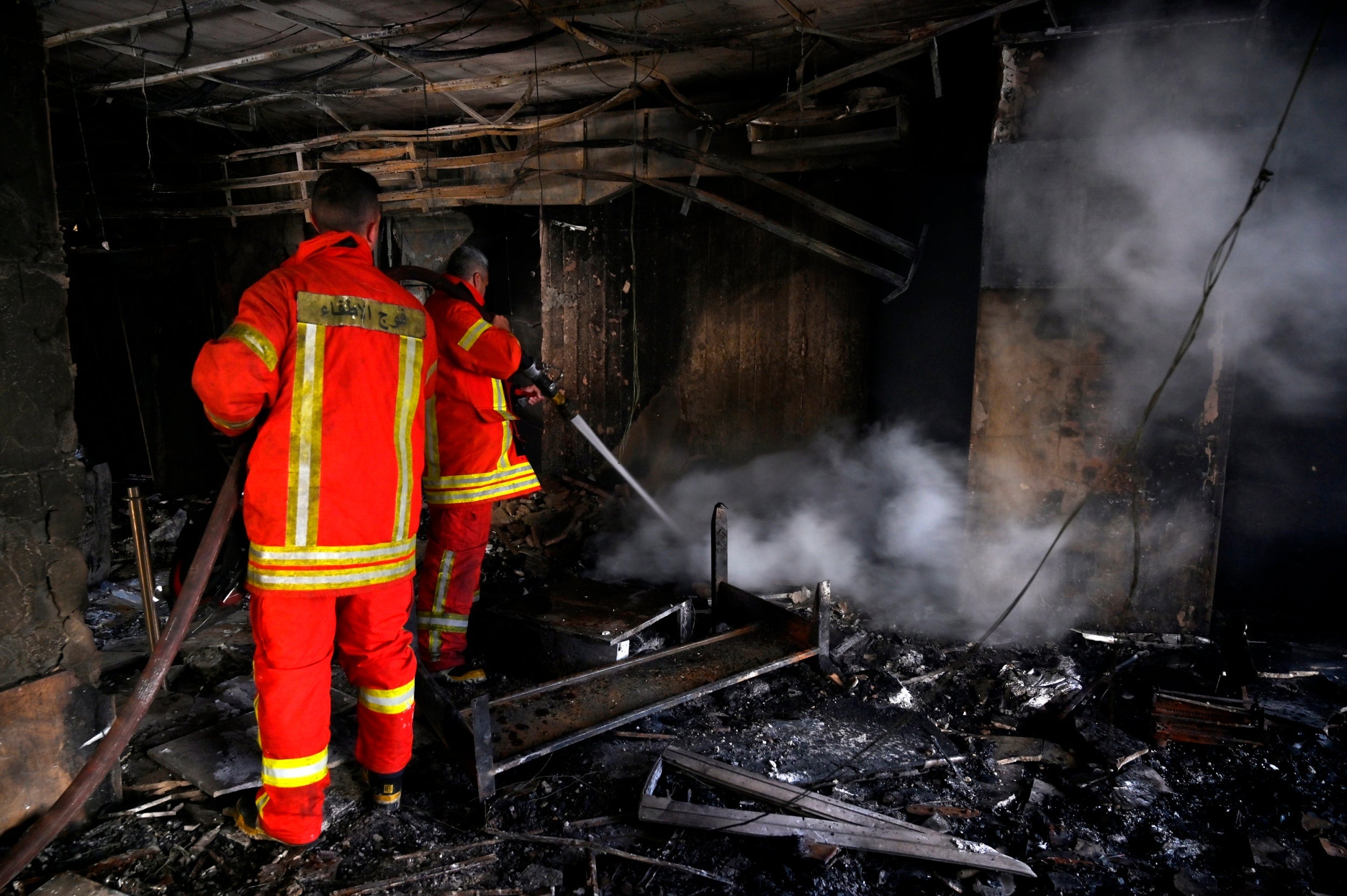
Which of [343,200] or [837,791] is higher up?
[343,200]

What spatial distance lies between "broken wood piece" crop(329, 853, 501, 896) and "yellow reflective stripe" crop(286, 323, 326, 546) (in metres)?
1.27

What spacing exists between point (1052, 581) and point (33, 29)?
19.2 ft

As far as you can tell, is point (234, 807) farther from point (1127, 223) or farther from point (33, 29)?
point (1127, 223)

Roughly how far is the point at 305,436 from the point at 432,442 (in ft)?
5.17

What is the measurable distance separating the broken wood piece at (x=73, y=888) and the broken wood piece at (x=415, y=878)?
2.49 feet

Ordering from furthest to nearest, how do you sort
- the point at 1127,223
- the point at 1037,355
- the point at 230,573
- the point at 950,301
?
the point at 950,301, the point at 1037,355, the point at 1127,223, the point at 230,573

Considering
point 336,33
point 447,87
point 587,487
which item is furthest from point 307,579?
point 587,487

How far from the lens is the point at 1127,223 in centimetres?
448

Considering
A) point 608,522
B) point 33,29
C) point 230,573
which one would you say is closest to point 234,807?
point 230,573

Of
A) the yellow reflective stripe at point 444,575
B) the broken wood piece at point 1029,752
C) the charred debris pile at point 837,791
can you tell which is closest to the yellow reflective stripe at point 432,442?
the yellow reflective stripe at point 444,575

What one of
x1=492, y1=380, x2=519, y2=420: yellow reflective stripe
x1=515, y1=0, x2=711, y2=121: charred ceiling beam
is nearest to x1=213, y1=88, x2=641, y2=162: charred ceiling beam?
x1=515, y1=0, x2=711, y2=121: charred ceiling beam

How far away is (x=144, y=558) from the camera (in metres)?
3.54

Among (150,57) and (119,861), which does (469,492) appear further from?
(150,57)

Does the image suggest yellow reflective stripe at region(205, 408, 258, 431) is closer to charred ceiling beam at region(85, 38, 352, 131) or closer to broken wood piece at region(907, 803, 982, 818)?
broken wood piece at region(907, 803, 982, 818)
